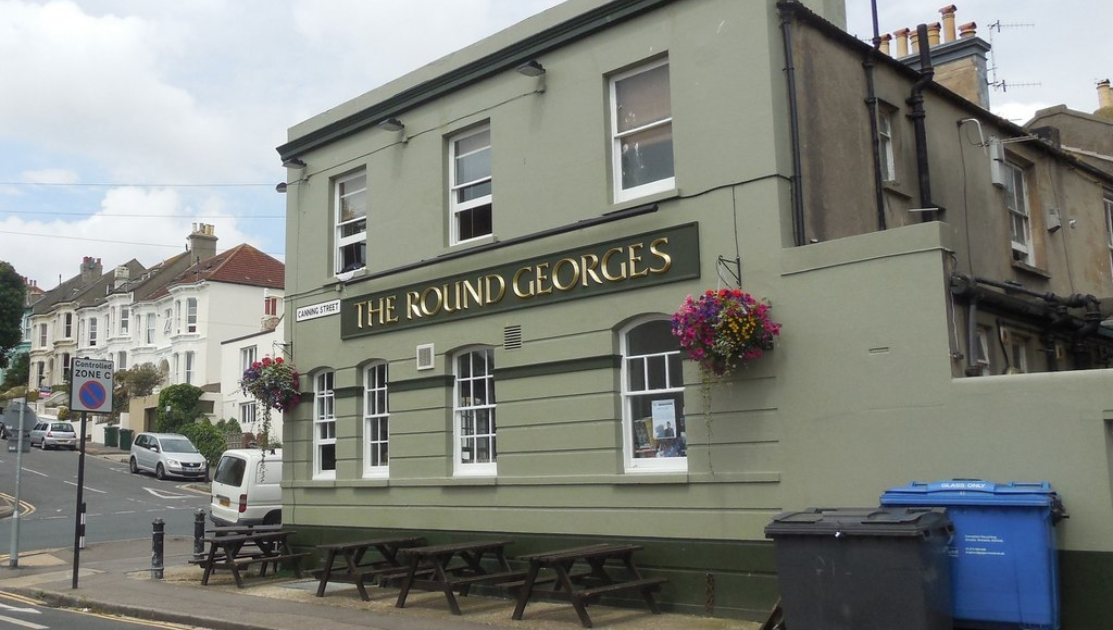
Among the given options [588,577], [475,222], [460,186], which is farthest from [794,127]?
[588,577]

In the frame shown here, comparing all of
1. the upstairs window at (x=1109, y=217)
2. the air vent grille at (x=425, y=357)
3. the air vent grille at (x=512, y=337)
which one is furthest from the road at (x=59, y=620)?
the upstairs window at (x=1109, y=217)

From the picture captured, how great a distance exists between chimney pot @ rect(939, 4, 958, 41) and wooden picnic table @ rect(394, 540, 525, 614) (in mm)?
12734

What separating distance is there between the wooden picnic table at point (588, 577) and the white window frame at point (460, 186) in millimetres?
4937

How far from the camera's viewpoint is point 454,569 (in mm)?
12664

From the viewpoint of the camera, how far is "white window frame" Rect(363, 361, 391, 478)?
15188 millimetres

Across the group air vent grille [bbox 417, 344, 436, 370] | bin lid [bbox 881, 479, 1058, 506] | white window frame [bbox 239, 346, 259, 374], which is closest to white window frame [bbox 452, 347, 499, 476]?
air vent grille [bbox 417, 344, 436, 370]

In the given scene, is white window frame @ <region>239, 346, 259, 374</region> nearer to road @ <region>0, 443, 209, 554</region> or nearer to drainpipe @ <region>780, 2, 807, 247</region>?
road @ <region>0, 443, 209, 554</region>

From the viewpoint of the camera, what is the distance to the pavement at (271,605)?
34.9 feet

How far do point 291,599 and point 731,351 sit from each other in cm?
697

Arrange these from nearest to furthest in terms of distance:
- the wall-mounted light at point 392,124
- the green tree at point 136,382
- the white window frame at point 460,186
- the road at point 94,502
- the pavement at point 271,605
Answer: the pavement at point 271,605
the white window frame at point 460,186
the wall-mounted light at point 392,124
the road at point 94,502
the green tree at point 136,382

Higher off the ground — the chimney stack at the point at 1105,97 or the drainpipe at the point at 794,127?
the chimney stack at the point at 1105,97

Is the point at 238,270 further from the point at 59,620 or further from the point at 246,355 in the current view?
the point at 59,620

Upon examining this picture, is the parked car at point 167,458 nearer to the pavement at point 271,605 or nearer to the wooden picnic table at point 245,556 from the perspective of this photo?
the pavement at point 271,605

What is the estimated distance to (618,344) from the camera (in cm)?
1186
